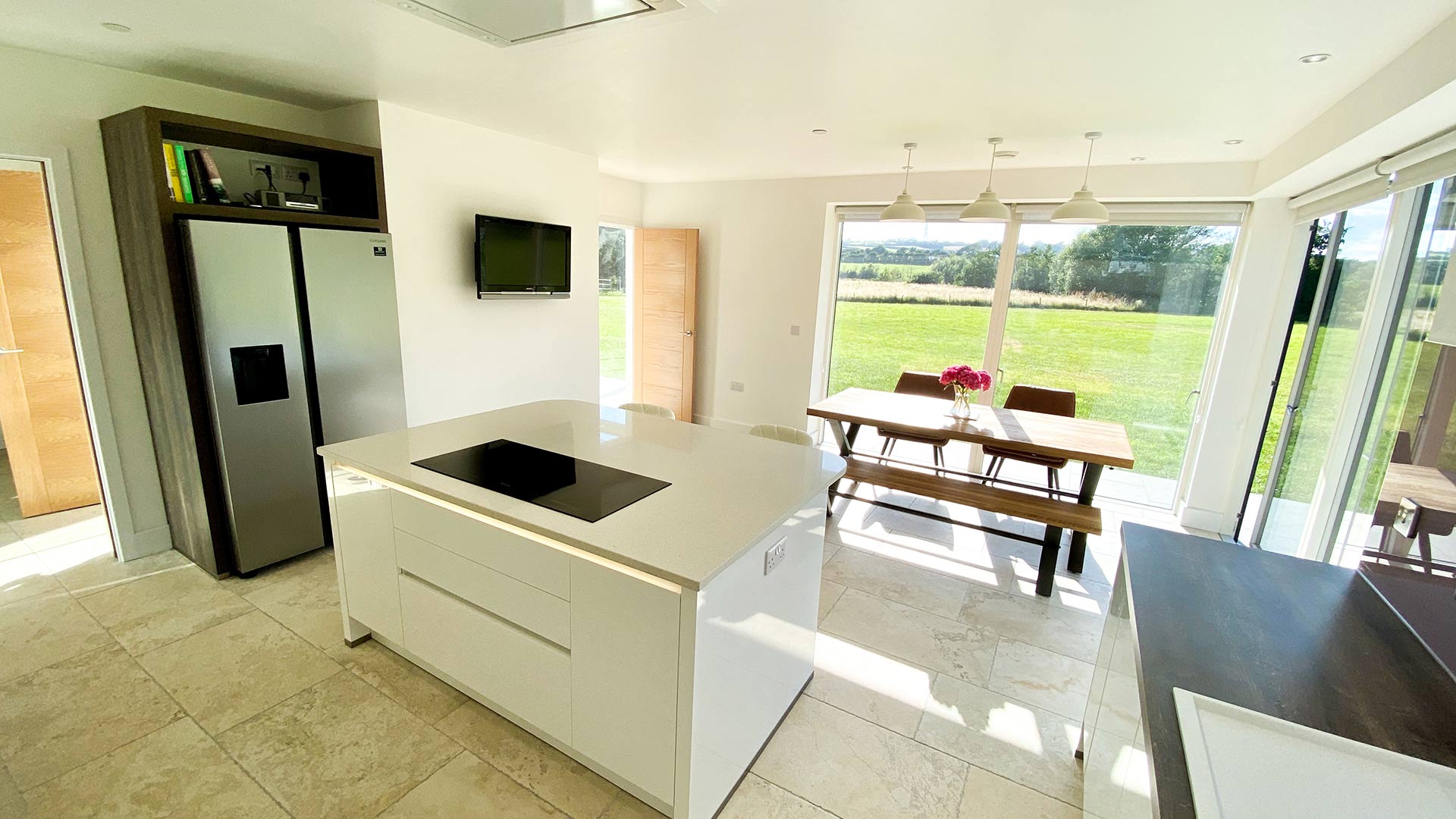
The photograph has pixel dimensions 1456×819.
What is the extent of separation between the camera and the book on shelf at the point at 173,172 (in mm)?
2455

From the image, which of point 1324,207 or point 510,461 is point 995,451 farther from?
point 510,461

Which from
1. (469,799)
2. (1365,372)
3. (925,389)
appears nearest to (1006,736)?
(469,799)

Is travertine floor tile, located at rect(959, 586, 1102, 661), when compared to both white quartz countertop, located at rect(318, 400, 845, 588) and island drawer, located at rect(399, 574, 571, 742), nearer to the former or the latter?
white quartz countertop, located at rect(318, 400, 845, 588)

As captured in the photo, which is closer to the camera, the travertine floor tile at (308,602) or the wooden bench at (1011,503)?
the travertine floor tile at (308,602)

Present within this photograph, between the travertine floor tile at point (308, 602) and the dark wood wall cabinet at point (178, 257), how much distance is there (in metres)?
0.34

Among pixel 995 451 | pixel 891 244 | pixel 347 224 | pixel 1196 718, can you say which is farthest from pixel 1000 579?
pixel 347 224

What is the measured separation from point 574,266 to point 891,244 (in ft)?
9.04

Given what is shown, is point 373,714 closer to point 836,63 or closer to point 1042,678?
point 1042,678

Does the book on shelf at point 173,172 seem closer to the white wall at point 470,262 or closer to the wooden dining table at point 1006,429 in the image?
the white wall at point 470,262

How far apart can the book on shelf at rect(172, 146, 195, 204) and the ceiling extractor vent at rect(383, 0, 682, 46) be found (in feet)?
6.10

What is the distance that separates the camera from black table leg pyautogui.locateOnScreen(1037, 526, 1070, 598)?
291 centimetres

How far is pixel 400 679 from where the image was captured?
6.95 ft

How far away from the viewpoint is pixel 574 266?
4.47 metres

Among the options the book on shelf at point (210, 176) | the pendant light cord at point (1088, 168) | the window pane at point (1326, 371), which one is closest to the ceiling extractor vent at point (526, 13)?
the book on shelf at point (210, 176)
